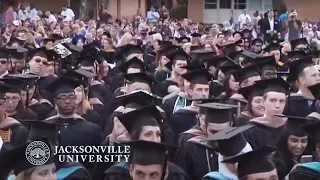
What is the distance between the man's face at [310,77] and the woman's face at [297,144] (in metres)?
2.03

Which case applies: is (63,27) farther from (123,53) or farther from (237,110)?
(237,110)

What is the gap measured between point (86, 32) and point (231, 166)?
12275mm

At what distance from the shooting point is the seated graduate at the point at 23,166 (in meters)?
4.61

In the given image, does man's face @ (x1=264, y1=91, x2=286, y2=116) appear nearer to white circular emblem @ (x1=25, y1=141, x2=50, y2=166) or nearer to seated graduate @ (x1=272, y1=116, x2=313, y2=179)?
seated graduate @ (x1=272, y1=116, x2=313, y2=179)

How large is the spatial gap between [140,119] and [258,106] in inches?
63.8

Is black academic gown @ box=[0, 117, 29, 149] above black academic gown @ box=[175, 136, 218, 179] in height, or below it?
above

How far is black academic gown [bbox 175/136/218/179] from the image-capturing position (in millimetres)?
5988

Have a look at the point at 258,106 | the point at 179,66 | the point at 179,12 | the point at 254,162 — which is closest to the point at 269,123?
the point at 258,106

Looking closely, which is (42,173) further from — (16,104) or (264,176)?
(16,104)

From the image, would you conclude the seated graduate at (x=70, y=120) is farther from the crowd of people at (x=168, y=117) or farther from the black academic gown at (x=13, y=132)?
the black academic gown at (x=13, y=132)

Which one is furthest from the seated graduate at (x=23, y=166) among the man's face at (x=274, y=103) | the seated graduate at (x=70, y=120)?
the man's face at (x=274, y=103)

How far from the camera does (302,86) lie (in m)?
7.80

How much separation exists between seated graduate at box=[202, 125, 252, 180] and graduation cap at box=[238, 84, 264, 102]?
151 cm

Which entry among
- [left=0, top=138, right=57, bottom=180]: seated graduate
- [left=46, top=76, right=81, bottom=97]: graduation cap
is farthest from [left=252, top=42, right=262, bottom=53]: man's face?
[left=0, top=138, right=57, bottom=180]: seated graduate
